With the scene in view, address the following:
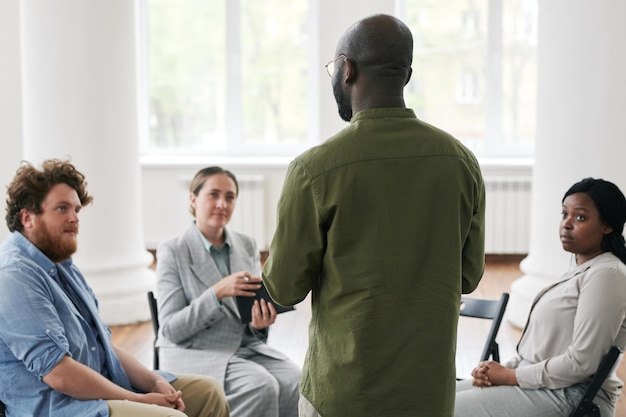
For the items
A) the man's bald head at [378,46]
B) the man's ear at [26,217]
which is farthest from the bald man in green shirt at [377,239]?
the man's ear at [26,217]

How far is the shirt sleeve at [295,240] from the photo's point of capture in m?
1.93

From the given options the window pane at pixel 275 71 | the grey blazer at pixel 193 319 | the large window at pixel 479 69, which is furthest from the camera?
the window pane at pixel 275 71

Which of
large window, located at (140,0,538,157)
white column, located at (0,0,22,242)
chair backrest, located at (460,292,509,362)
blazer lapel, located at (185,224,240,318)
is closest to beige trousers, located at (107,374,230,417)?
blazer lapel, located at (185,224,240,318)

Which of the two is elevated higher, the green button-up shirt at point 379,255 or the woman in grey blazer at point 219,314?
the green button-up shirt at point 379,255

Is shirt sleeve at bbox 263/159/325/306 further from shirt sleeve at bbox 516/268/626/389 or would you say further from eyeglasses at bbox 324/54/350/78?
shirt sleeve at bbox 516/268/626/389

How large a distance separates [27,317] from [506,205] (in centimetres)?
636

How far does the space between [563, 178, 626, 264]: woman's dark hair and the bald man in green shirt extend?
1.31 m

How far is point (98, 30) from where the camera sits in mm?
5992

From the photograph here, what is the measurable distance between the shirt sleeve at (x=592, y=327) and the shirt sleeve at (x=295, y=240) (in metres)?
1.38

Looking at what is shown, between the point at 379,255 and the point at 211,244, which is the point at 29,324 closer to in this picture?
the point at 211,244

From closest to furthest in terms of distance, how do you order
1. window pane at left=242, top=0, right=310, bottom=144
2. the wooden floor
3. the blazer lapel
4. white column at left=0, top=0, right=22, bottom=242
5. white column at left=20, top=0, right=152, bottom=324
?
the blazer lapel, the wooden floor, white column at left=20, top=0, right=152, bottom=324, white column at left=0, top=0, right=22, bottom=242, window pane at left=242, top=0, right=310, bottom=144

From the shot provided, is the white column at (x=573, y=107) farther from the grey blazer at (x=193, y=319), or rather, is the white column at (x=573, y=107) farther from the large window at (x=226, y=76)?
the large window at (x=226, y=76)

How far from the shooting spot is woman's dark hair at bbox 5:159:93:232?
10.1ft

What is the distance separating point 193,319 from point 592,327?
1.55 m
